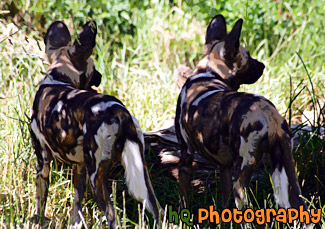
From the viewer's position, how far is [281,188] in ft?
11.6

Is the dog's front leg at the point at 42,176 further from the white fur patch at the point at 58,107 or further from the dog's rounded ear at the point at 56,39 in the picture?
the dog's rounded ear at the point at 56,39

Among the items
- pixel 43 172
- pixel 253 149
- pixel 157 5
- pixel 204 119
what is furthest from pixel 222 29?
pixel 157 5

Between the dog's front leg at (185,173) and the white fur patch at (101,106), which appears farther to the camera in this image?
the dog's front leg at (185,173)

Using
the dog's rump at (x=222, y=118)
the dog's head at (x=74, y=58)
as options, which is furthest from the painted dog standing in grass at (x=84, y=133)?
the dog's rump at (x=222, y=118)

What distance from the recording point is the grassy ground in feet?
15.7

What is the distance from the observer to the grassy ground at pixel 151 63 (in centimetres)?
477

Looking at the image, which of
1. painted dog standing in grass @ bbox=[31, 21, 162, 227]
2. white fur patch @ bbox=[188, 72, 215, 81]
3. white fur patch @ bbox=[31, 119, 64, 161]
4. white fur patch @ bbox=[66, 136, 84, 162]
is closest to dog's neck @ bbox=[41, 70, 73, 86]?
painted dog standing in grass @ bbox=[31, 21, 162, 227]

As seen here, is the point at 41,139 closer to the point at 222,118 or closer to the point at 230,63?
the point at 222,118

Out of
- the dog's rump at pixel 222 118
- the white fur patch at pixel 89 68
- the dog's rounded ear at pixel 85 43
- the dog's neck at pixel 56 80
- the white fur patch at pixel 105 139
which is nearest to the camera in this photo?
the dog's rump at pixel 222 118

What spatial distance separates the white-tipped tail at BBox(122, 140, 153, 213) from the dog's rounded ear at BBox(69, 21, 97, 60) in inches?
35.2

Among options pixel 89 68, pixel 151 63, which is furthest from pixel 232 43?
pixel 151 63

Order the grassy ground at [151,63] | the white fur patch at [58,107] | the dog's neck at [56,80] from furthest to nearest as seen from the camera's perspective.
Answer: the grassy ground at [151,63], the dog's neck at [56,80], the white fur patch at [58,107]

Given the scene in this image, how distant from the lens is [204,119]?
3.79m

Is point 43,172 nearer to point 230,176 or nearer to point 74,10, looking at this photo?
point 230,176
